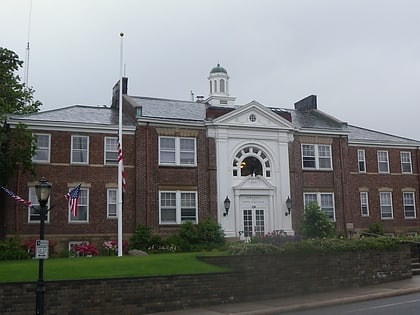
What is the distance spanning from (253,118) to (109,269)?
18.6 m

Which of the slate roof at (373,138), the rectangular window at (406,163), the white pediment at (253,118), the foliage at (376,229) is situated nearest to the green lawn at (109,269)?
the white pediment at (253,118)

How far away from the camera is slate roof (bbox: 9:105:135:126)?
2961 centimetres

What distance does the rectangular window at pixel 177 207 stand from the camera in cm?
3102

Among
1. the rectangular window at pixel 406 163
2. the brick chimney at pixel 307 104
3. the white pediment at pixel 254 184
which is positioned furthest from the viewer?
the brick chimney at pixel 307 104

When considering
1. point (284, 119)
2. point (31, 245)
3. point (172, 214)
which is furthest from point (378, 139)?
point (31, 245)

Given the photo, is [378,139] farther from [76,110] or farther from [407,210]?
[76,110]

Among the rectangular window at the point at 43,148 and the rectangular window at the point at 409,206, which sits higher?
the rectangular window at the point at 43,148

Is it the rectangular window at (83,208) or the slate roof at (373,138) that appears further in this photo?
the slate roof at (373,138)

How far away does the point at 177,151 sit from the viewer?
3188cm

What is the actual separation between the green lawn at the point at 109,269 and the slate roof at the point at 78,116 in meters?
13.1

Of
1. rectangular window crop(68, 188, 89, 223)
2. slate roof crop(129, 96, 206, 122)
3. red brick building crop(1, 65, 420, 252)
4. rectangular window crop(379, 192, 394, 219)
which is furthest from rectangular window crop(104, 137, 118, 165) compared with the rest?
rectangular window crop(379, 192, 394, 219)

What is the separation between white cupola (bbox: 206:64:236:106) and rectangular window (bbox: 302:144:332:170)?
803 cm

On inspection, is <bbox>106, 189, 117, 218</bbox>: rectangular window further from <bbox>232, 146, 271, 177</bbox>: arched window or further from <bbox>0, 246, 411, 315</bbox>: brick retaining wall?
<bbox>0, 246, 411, 315</bbox>: brick retaining wall

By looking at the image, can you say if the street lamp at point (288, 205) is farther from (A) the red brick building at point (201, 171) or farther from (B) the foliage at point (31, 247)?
(B) the foliage at point (31, 247)
